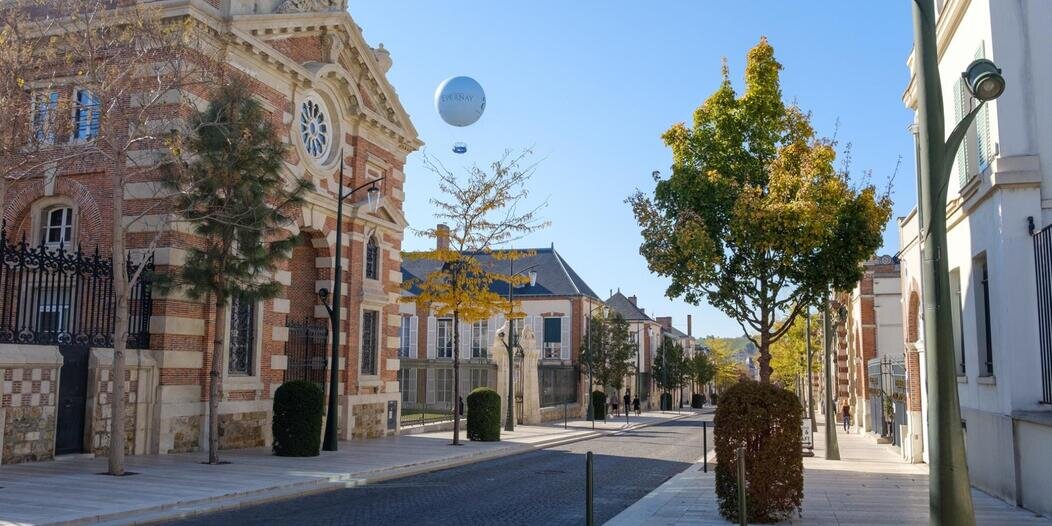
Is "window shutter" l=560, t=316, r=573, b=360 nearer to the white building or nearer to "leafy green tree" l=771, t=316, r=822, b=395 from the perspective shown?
"leafy green tree" l=771, t=316, r=822, b=395

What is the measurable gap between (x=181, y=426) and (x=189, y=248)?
3946mm

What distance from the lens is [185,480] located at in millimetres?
14109

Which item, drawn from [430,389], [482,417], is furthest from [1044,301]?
[430,389]

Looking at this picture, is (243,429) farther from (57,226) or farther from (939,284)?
(939,284)

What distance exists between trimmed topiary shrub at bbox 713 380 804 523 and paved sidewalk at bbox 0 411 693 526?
6858 millimetres

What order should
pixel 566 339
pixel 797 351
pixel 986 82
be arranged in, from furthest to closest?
pixel 566 339 → pixel 797 351 → pixel 986 82

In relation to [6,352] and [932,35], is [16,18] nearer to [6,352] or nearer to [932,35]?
[6,352]

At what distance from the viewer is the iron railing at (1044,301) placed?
1150cm

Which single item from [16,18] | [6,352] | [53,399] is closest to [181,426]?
[53,399]

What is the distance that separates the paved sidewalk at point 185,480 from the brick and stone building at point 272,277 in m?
0.97

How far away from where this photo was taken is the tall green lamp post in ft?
22.4

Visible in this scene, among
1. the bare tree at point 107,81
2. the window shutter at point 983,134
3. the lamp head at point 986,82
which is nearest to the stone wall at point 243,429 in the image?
the bare tree at point 107,81

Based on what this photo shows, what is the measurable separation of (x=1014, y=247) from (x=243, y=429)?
16.5m

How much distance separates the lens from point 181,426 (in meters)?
18.7
